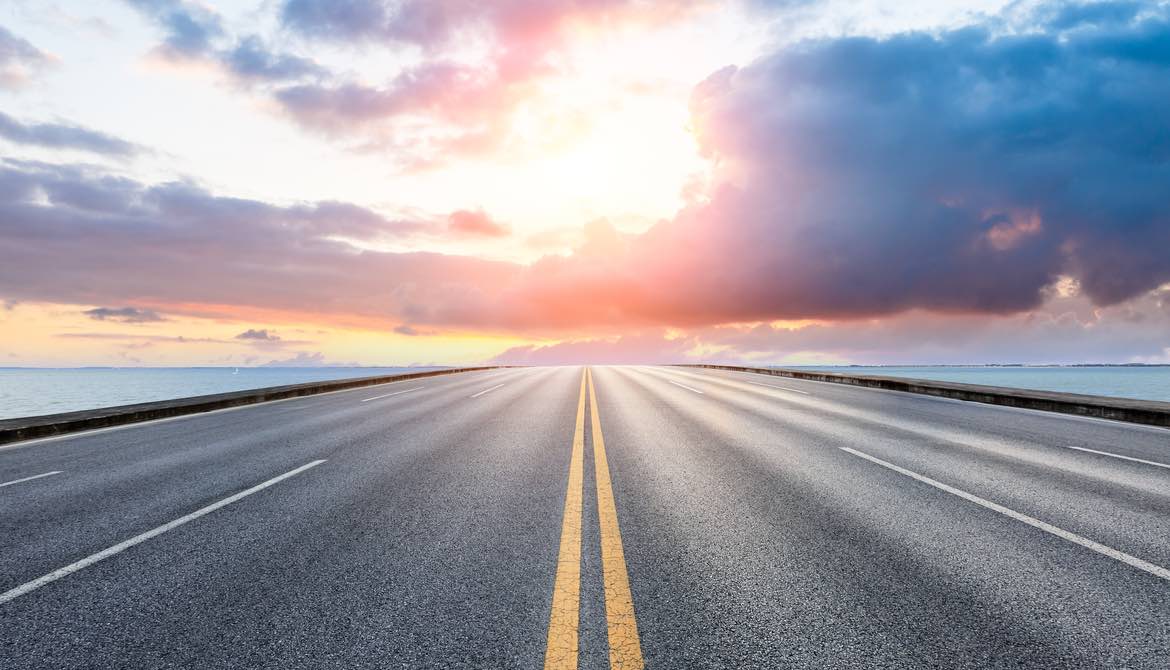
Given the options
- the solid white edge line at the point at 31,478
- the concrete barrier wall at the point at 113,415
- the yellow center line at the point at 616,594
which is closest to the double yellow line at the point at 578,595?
the yellow center line at the point at 616,594

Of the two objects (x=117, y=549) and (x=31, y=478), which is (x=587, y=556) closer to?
(x=117, y=549)

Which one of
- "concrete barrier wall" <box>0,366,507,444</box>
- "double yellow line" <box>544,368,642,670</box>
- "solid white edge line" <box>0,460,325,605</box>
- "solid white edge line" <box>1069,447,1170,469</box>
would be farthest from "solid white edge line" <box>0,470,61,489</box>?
"solid white edge line" <box>1069,447,1170,469</box>

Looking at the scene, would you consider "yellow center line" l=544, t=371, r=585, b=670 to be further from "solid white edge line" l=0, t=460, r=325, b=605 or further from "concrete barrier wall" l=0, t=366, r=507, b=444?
"concrete barrier wall" l=0, t=366, r=507, b=444

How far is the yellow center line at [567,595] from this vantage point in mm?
2861

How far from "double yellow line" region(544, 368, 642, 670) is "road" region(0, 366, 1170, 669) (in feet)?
0.06

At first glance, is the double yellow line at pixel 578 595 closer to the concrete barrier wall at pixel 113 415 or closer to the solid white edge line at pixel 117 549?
the solid white edge line at pixel 117 549

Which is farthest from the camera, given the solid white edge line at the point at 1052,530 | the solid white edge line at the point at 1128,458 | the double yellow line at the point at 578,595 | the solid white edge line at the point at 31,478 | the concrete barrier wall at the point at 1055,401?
the concrete barrier wall at the point at 1055,401

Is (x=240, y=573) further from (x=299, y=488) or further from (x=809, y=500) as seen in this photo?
(x=809, y=500)

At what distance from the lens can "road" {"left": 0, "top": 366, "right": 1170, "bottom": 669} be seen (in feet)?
9.90

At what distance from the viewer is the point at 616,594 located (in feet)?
11.6

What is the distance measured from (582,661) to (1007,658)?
2124 mm

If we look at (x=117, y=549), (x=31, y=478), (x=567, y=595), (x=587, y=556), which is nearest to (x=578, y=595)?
(x=567, y=595)

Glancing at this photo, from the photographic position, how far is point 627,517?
5.23 meters

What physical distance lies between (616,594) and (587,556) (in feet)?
2.31
